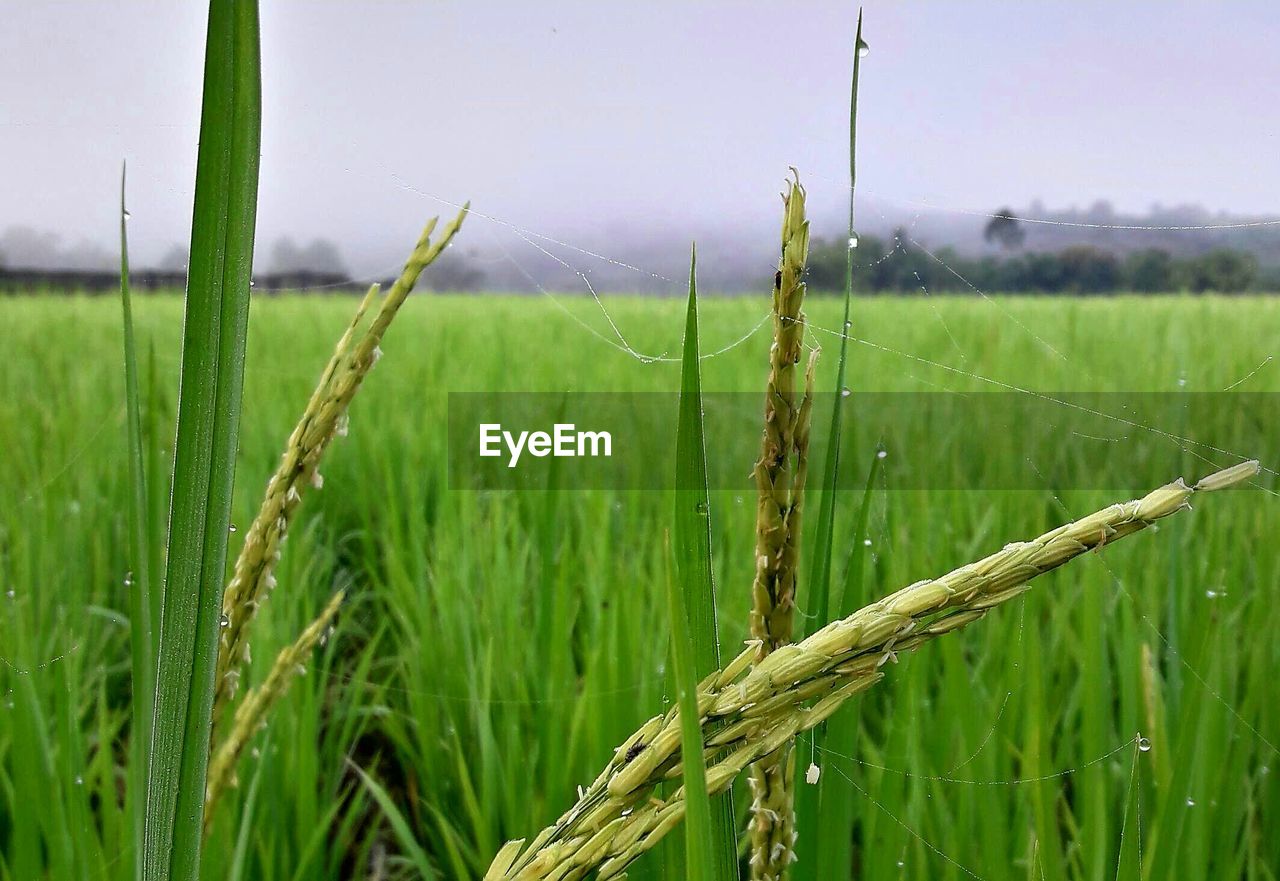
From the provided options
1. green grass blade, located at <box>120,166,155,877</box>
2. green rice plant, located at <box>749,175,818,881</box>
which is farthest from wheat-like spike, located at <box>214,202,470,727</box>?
green rice plant, located at <box>749,175,818,881</box>

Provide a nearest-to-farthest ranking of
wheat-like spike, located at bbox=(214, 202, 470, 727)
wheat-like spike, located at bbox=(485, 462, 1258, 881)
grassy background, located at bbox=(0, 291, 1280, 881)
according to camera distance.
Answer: wheat-like spike, located at bbox=(485, 462, 1258, 881), wheat-like spike, located at bbox=(214, 202, 470, 727), grassy background, located at bbox=(0, 291, 1280, 881)

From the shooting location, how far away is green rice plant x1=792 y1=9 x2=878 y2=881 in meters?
0.35

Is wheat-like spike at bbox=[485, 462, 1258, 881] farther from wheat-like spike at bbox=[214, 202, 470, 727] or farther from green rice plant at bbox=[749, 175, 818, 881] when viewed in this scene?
wheat-like spike at bbox=[214, 202, 470, 727]

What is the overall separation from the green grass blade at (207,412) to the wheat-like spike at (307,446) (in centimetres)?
8

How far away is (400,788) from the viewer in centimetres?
86

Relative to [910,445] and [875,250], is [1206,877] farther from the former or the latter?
[910,445]

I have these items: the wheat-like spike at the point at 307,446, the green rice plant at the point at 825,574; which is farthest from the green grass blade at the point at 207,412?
the green rice plant at the point at 825,574

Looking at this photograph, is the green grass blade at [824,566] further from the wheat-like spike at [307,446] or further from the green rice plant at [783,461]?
the wheat-like spike at [307,446]

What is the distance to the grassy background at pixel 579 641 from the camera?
558 millimetres

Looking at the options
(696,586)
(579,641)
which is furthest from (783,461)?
(579,641)

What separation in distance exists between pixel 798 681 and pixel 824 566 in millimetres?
145

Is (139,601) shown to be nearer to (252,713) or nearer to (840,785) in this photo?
(252,713)

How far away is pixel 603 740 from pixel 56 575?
62 centimetres

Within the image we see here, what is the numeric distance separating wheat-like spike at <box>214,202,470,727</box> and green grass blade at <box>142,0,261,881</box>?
0.27ft
